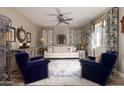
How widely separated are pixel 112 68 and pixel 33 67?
1.33m

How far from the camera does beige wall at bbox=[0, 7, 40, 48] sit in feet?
8.14

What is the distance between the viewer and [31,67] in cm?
264

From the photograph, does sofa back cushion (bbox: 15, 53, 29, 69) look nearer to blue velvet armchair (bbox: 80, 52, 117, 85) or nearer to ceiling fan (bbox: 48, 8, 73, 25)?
ceiling fan (bbox: 48, 8, 73, 25)

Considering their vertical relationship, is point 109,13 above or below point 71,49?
above

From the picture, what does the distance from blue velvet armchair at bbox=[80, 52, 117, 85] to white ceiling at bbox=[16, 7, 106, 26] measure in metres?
0.67

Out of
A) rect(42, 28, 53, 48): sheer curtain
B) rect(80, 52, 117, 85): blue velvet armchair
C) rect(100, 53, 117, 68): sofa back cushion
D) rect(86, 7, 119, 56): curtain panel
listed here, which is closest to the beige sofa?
rect(42, 28, 53, 48): sheer curtain

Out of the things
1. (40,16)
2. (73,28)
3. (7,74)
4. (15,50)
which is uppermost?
(40,16)

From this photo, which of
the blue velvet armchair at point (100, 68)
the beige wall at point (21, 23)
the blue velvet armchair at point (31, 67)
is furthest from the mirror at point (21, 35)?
the blue velvet armchair at point (100, 68)

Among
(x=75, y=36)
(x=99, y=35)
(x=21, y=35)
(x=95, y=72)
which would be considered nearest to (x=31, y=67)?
(x=21, y=35)

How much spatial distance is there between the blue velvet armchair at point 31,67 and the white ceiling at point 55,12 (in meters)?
0.62

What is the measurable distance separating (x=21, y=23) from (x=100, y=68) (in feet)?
5.06

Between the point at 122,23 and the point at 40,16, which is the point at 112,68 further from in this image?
the point at 40,16

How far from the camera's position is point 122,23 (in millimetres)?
2539

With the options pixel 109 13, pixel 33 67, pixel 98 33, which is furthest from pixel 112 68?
pixel 33 67
